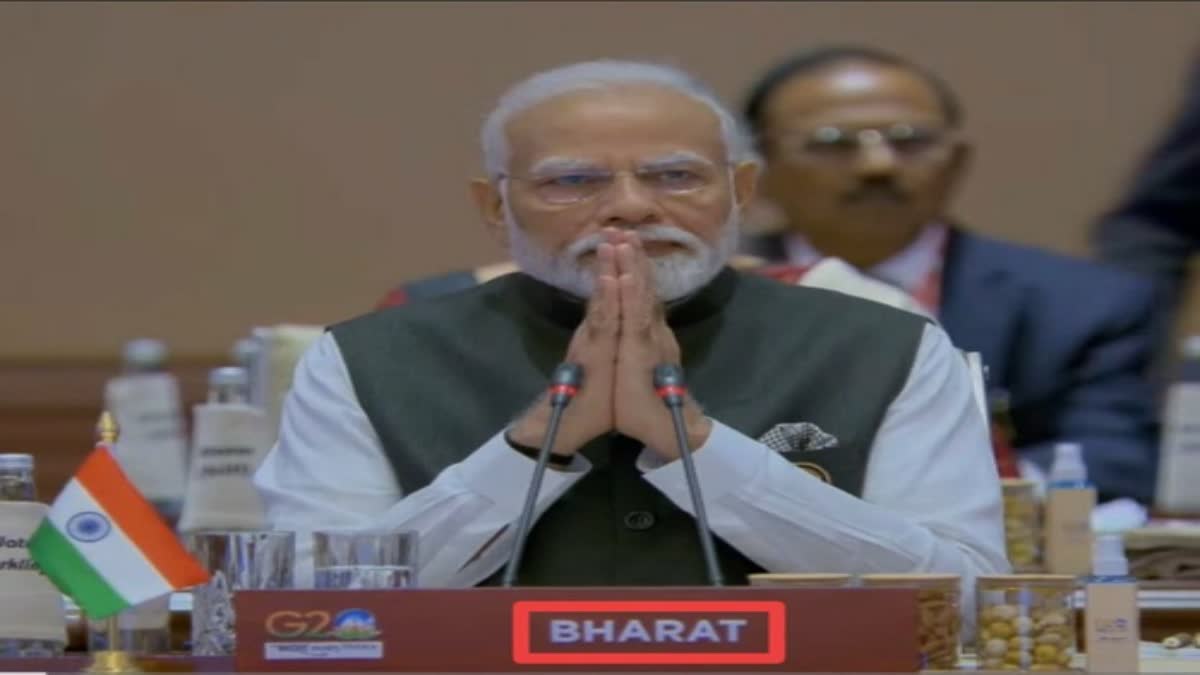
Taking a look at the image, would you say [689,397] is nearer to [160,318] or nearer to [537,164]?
[537,164]

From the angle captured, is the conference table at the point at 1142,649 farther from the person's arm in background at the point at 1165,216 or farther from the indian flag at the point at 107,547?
the person's arm in background at the point at 1165,216

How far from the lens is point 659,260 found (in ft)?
9.96

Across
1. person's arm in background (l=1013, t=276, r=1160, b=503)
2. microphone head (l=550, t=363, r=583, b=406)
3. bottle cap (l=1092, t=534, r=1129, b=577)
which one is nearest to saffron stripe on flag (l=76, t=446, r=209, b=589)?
microphone head (l=550, t=363, r=583, b=406)

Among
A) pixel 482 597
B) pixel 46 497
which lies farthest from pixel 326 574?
pixel 46 497

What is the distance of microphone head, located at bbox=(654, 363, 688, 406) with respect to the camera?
2.71 meters

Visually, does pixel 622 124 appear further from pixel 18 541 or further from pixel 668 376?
pixel 18 541

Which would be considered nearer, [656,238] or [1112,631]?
[1112,631]

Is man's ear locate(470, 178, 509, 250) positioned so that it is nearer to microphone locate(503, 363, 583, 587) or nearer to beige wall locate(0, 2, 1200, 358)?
microphone locate(503, 363, 583, 587)

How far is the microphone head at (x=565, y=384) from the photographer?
2.69 metres

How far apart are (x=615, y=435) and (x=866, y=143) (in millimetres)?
2106

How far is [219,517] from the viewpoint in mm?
4113

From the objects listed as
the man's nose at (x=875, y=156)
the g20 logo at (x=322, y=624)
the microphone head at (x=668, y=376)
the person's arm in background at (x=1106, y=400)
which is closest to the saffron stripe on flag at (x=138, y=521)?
the g20 logo at (x=322, y=624)

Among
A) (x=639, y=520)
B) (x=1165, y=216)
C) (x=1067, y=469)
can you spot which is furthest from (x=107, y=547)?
(x=1165, y=216)

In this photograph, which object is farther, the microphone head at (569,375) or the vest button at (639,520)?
the vest button at (639,520)
